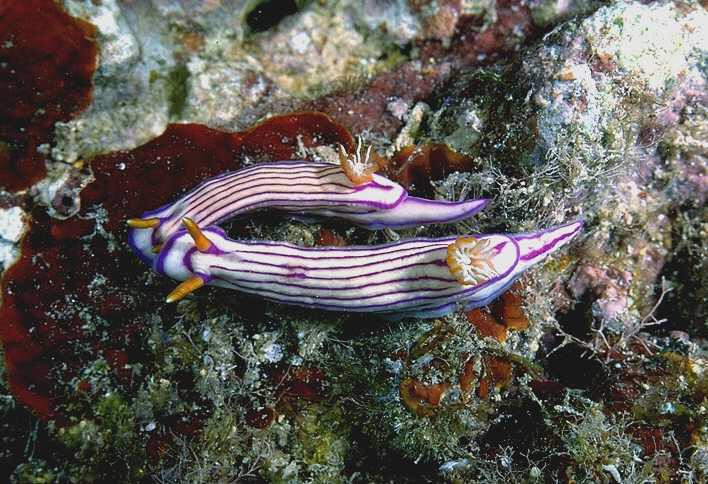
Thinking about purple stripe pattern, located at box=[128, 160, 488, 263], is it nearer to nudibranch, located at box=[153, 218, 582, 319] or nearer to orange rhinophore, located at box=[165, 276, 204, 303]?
nudibranch, located at box=[153, 218, 582, 319]

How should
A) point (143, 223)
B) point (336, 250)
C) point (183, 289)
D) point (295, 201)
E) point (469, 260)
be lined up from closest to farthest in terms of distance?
point (469, 260), point (183, 289), point (336, 250), point (143, 223), point (295, 201)

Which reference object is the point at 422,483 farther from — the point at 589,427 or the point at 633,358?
the point at 633,358

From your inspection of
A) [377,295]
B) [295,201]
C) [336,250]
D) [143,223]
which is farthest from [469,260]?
[143,223]

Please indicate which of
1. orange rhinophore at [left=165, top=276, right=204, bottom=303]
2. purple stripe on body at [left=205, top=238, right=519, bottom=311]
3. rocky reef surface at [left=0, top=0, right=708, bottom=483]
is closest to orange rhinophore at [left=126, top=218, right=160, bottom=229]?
rocky reef surface at [left=0, top=0, right=708, bottom=483]

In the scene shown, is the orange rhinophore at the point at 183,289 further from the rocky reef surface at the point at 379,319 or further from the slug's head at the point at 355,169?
the slug's head at the point at 355,169

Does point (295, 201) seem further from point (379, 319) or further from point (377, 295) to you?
point (379, 319)

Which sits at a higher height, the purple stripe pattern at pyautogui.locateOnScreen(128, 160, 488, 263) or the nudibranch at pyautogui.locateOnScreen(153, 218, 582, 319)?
the purple stripe pattern at pyautogui.locateOnScreen(128, 160, 488, 263)

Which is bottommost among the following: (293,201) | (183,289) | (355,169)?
(183,289)

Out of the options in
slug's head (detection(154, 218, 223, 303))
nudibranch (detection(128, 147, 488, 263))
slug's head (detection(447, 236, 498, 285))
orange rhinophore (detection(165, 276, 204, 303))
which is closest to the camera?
slug's head (detection(447, 236, 498, 285))
